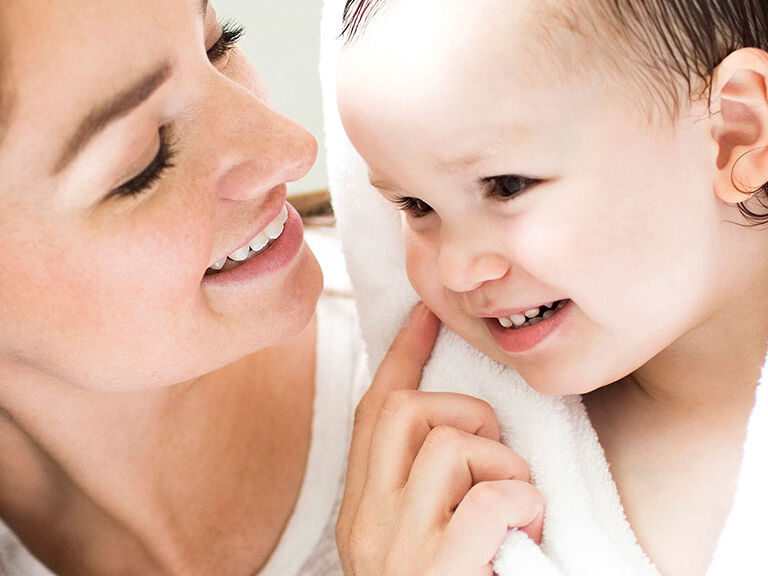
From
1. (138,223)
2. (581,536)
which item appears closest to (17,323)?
(138,223)

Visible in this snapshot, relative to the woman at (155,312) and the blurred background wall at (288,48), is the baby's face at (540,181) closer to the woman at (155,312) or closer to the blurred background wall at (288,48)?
the woman at (155,312)

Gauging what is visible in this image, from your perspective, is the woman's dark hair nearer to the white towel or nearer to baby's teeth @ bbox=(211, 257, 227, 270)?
the white towel

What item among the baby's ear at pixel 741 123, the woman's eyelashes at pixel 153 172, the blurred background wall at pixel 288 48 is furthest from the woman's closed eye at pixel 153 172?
the blurred background wall at pixel 288 48

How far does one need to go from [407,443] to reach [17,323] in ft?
1.43

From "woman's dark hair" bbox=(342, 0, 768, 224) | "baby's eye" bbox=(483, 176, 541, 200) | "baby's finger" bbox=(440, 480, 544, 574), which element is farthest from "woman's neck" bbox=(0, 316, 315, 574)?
"woman's dark hair" bbox=(342, 0, 768, 224)

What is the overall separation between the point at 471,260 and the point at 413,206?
12 cm

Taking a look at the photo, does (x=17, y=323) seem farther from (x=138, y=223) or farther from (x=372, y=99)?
(x=372, y=99)

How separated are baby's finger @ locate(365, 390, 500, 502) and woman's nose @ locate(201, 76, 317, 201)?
0.30 metres

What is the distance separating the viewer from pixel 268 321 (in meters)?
1.11

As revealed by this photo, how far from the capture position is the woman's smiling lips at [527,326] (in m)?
1.03

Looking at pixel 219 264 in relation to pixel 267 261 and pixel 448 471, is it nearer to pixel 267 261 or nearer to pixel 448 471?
pixel 267 261

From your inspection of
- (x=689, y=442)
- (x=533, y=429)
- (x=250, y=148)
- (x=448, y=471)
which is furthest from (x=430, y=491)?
(x=250, y=148)

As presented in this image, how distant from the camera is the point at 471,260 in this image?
995mm

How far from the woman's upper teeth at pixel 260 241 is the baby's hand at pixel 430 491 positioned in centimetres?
23
